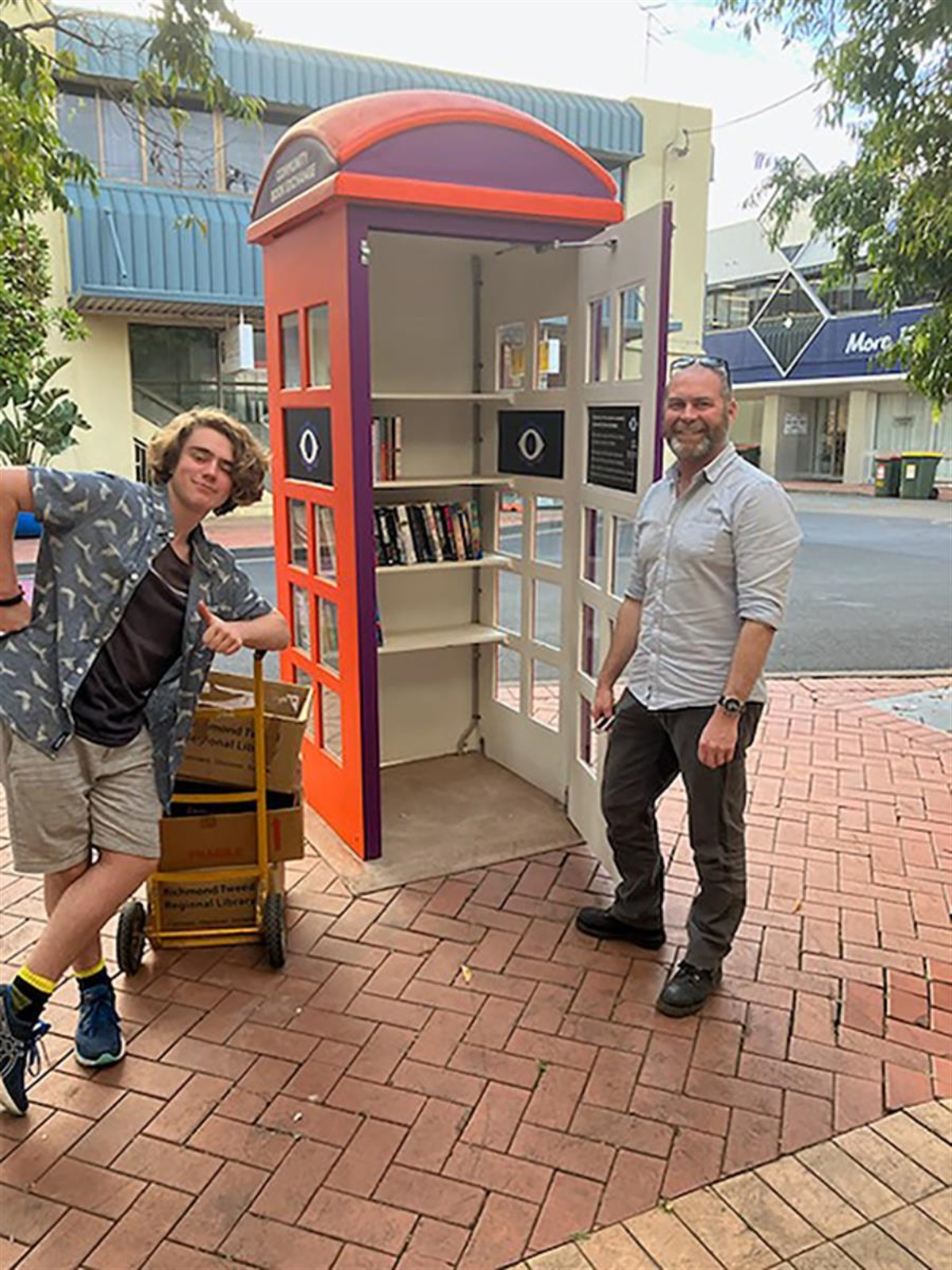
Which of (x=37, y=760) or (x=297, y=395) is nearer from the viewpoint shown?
(x=37, y=760)

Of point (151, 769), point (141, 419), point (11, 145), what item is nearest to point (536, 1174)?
point (151, 769)

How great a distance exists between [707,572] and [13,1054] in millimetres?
2305

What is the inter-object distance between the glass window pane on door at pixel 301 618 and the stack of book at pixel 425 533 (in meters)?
0.39

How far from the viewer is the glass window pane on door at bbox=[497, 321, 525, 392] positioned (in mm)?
4820

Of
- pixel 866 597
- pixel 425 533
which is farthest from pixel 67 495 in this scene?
pixel 866 597

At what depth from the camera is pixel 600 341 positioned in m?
4.17

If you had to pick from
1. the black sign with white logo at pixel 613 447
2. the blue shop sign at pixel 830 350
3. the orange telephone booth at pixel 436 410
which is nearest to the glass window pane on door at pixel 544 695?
the orange telephone booth at pixel 436 410

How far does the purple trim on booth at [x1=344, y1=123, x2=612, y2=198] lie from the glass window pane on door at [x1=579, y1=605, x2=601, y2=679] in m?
1.64

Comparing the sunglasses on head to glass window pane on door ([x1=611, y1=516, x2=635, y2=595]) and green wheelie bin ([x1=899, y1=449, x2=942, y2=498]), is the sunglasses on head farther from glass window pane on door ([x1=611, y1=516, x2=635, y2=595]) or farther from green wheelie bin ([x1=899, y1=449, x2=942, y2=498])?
green wheelie bin ([x1=899, y1=449, x2=942, y2=498])

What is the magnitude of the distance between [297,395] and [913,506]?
2130 centimetres

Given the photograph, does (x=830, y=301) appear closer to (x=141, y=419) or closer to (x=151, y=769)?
(x=141, y=419)

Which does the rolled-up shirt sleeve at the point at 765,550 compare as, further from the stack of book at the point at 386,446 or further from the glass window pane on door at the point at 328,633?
the stack of book at the point at 386,446

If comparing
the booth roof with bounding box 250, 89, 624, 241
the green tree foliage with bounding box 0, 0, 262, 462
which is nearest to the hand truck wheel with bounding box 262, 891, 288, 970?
the booth roof with bounding box 250, 89, 624, 241

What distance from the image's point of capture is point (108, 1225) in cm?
241
